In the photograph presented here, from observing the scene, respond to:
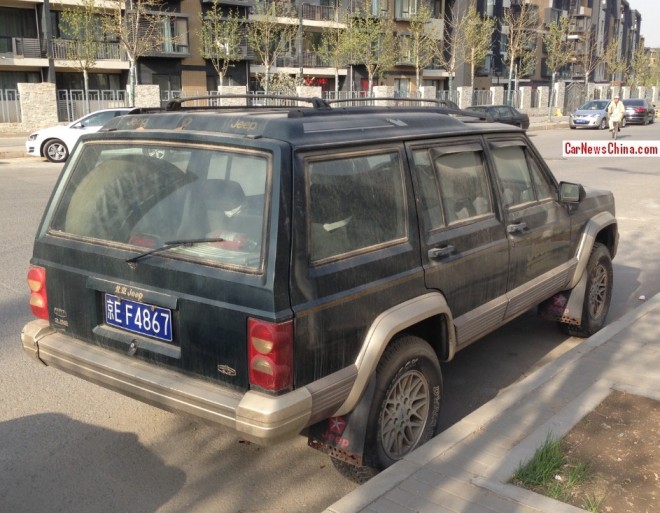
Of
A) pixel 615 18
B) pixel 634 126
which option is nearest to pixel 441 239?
pixel 634 126

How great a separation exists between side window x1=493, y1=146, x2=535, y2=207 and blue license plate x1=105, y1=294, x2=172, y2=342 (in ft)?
8.06

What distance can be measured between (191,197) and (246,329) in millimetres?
766

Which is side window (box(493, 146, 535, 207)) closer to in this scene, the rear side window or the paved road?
the rear side window

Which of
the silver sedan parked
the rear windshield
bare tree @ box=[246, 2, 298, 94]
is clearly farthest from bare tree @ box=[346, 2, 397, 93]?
the rear windshield

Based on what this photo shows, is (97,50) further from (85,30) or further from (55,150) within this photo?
(55,150)

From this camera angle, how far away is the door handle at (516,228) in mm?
4648

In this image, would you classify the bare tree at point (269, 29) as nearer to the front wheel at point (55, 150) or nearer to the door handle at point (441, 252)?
the front wheel at point (55, 150)

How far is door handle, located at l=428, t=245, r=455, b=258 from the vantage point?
391cm

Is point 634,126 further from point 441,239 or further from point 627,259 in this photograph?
point 441,239

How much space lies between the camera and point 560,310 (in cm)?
582

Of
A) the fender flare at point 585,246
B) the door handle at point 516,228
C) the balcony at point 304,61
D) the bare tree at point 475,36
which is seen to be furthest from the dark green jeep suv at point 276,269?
the balcony at point 304,61

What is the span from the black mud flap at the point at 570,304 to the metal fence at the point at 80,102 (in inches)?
1160

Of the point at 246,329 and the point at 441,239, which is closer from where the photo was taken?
the point at 246,329

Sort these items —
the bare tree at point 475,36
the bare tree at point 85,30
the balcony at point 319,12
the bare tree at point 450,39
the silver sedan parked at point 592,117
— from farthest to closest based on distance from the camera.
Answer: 1. the bare tree at point 450,39
2. the balcony at point 319,12
3. the bare tree at point 475,36
4. the silver sedan parked at point 592,117
5. the bare tree at point 85,30
